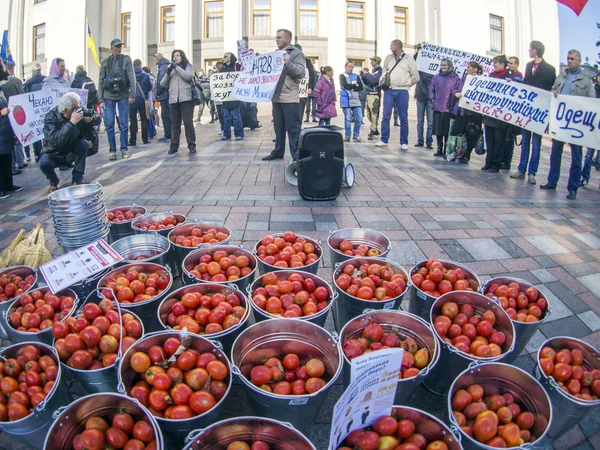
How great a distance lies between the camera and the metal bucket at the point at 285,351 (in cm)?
188

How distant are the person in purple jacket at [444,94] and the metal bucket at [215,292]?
24.2 feet

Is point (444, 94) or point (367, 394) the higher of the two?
point (444, 94)

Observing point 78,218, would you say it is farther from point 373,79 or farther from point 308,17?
point 308,17

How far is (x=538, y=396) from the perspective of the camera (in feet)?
6.20

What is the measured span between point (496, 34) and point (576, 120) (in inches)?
1009

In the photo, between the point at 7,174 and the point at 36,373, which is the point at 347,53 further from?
the point at 36,373

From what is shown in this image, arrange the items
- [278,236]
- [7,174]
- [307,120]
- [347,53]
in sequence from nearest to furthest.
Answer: [278,236] < [7,174] < [307,120] < [347,53]

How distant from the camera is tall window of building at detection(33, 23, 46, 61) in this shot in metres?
29.0

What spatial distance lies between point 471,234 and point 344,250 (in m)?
2.15

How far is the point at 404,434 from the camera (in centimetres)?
169

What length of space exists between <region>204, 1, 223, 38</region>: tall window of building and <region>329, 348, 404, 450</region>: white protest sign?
2832 centimetres

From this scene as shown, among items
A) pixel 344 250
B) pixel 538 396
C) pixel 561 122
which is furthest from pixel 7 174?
pixel 561 122

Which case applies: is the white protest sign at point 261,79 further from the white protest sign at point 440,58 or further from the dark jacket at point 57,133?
the white protest sign at point 440,58

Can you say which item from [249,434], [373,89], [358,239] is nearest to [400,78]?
[373,89]
